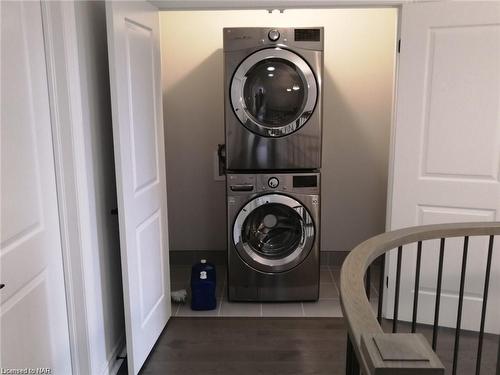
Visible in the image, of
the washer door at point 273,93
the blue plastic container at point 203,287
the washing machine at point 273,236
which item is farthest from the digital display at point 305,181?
the blue plastic container at point 203,287

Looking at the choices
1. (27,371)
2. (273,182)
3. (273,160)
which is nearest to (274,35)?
(273,160)

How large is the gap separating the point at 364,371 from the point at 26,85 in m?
1.41

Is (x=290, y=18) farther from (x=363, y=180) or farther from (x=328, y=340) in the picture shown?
(x=328, y=340)

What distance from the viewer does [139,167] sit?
7.12ft

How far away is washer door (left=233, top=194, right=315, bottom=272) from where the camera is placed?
285 centimetres

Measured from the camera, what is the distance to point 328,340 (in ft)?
8.41

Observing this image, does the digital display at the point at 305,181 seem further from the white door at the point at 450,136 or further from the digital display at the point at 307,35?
the digital display at the point at 307,35

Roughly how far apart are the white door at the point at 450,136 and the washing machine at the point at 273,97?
0.52 m

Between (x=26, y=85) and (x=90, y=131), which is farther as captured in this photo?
(x=90, y=131)

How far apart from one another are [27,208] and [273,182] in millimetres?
1575

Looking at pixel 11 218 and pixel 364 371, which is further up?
pixel 11 218

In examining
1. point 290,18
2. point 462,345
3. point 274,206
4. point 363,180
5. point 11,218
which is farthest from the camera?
point 363,180

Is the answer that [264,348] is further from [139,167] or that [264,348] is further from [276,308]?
[139,167]

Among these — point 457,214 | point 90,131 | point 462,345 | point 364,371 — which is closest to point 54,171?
point 90,131
